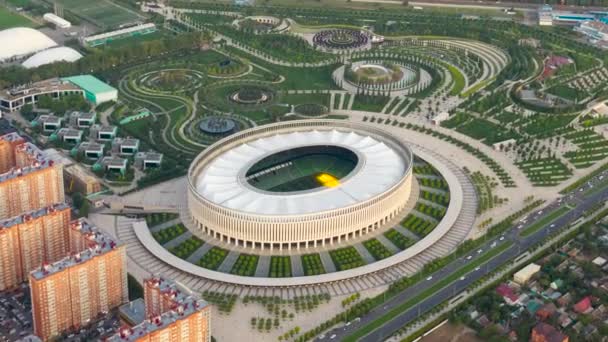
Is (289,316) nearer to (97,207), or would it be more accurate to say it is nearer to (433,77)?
(97,207)

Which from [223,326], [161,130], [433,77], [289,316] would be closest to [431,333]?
[289,316]

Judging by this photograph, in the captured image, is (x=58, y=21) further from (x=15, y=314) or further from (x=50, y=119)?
(x=15, y=314)

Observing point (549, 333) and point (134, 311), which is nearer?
point (549, 333)

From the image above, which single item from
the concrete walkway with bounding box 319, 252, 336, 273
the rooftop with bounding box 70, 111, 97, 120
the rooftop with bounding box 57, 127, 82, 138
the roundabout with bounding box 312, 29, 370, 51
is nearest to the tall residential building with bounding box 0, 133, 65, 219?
the rooftop with bounding box 57, 127, 82, 138

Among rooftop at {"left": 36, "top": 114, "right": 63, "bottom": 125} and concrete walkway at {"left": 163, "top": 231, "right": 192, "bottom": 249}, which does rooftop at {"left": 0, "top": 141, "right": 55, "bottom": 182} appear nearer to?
concrete walkway at {"left": 163, "top": 231, "right": 192, "bottom": 249}

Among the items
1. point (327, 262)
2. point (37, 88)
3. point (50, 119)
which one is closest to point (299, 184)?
point (327, 262)
